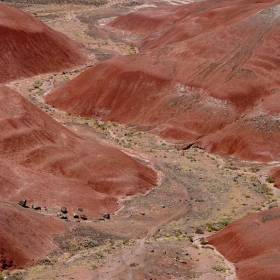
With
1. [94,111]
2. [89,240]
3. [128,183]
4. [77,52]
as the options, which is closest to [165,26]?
[77,52]

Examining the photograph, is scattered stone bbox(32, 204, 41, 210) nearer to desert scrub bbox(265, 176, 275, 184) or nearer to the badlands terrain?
the badlands terrain

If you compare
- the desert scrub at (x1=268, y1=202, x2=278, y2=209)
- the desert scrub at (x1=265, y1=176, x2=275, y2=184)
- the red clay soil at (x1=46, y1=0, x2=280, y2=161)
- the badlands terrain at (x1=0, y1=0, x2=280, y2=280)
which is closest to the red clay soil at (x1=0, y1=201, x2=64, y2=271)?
the badlands terrain at (x1=0, y1=0, x2=280, y2=280)

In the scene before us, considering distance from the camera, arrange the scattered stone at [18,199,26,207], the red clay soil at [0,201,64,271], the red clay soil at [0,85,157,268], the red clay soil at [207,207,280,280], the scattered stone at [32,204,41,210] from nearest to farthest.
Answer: the red clay soil at [207,207,280,280] < the red clay soil at [0,201,64,271] < the scattered stone at [18,199,26,207] < the scattered stone at [32,204,41,210] < the red clay soil at [0,85,157,268]

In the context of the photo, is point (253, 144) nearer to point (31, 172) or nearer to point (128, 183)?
point (128, 183)

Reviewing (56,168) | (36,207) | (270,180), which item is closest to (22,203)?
(36,207)

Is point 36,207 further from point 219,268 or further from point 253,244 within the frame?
point 253,244

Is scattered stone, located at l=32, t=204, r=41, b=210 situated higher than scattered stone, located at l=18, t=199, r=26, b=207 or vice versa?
scattered stone, located at l=18, t=199, r=26, b=207

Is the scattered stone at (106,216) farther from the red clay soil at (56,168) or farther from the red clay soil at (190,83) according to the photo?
the red clay soil at (190,83)
